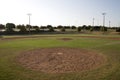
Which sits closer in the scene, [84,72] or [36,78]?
[36,78]

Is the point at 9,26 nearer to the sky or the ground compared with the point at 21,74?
nearer to the sky

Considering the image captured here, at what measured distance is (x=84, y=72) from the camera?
9547 millimetres

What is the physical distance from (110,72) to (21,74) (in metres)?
5.63

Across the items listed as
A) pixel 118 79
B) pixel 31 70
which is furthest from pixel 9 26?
pixel 118 79

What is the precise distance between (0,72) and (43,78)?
292 centimetres

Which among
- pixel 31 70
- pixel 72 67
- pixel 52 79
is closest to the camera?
pixel 52 79

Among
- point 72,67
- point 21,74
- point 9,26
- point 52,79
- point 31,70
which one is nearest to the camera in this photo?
point 52,79

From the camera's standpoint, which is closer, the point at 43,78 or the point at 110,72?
the point at 43,78

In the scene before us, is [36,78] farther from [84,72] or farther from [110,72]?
[110,72]

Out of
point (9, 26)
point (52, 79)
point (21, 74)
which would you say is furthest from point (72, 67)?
point (9, 26)

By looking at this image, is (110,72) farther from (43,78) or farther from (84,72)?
(43,78)

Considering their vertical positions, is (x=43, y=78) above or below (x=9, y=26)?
below

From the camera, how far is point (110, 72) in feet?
31.0

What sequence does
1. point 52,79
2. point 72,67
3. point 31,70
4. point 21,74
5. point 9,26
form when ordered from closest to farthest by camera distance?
point 52,79 → point 21,74 → point 31,70 → point 72,67 → point 9,26
